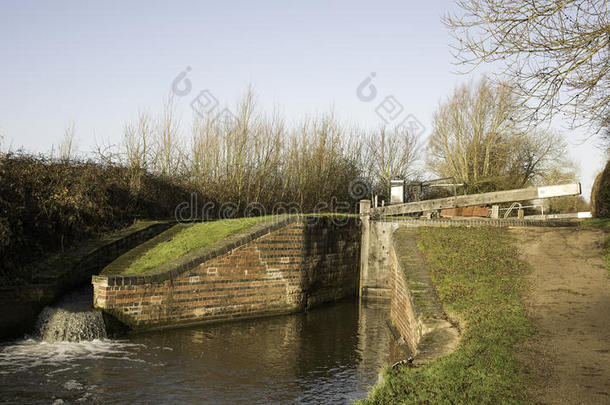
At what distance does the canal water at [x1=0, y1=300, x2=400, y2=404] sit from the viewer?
690 centimetres

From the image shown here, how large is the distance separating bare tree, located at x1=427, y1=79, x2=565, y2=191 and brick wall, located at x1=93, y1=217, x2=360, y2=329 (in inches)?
616

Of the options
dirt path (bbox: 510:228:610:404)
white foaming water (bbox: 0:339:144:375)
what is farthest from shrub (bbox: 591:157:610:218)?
white foaming water (bbox: 0:339:144:375)

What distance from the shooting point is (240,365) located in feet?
27.6

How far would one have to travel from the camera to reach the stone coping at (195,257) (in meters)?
9.94

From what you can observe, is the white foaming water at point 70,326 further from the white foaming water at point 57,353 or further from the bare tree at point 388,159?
the bare tree at point 388,159

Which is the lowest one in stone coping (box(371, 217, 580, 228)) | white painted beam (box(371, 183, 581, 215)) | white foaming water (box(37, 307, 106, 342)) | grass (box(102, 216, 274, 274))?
white foaming water (box(37, 307, 106, 342))

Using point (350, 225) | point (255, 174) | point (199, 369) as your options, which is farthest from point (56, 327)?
point (255, 174)

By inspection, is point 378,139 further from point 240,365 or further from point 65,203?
point 240,365

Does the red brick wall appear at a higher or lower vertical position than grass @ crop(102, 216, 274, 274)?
lower

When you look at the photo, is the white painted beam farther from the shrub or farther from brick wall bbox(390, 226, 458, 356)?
the shrub

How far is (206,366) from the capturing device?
27.1 ft

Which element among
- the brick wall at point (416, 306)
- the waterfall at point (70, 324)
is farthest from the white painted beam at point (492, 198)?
the waterfall at point (70, 324)

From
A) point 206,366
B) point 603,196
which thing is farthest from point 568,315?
point 603,196

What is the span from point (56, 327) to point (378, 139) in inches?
982
